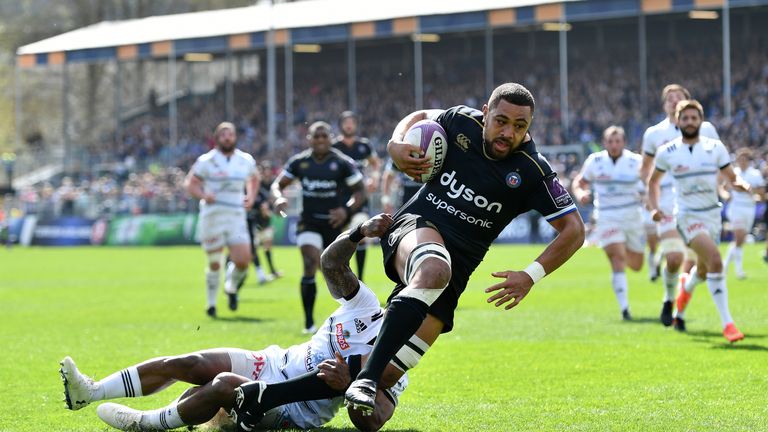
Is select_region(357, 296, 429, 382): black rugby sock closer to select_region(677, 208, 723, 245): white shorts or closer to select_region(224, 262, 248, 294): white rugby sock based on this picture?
select_region(677, 208, 723, 245): white shorts

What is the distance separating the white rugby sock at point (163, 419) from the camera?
25.6ft

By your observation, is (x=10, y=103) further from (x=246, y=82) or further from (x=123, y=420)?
(x=123, y=420)

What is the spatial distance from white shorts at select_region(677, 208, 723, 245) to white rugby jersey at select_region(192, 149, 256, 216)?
7.09m

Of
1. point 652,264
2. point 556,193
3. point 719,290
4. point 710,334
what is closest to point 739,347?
point 719,290

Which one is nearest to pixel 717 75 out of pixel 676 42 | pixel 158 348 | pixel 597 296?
pixel 676 42

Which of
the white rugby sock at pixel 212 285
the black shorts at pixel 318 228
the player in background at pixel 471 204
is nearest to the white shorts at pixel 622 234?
the black shorts at pixel 318 228

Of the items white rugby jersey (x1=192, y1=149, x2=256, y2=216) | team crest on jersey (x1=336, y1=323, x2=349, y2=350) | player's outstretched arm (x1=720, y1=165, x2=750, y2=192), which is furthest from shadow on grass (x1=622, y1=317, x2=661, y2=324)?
team crest on jersey (x1=336, y1=323, x2=349, y2=350)

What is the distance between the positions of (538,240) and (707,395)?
29.8 metres

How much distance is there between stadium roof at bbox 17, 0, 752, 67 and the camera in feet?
149

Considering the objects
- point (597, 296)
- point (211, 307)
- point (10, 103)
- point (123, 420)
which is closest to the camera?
point (123, 420)

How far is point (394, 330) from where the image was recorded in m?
Answer: 7.30

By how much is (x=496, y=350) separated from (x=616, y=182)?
5.19 metres

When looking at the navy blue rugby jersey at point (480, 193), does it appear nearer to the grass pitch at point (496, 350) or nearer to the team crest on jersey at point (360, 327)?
the team crest on jersey at point (360, 327)

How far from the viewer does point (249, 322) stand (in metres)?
16.6
